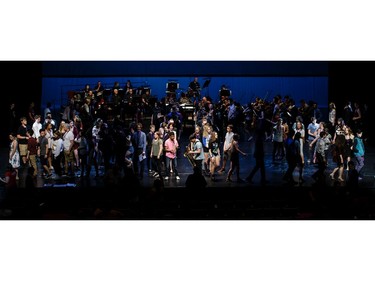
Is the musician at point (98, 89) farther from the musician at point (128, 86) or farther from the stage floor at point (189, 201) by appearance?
the stage floor at point (189, 201)

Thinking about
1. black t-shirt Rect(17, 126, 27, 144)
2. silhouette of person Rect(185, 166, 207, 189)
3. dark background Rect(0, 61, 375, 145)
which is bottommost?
silhouette of person Rect(185, 166, 207, 189)

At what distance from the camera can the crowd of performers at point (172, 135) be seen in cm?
1955

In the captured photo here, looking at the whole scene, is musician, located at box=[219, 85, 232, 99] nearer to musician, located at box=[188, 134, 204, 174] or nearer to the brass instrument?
musician, located at box=[188, 134, 204, 174]

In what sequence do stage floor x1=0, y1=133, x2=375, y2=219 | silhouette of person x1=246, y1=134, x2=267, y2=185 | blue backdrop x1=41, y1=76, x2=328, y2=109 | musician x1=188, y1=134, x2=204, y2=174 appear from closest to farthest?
stage floor x1=0, y1=133, x2=375, y2=219, silhouette of person x1=246, y1=134, x2=267, y2=185, musician x1=188, y1=134, x2=204, y2=174, blue backdrop x1=41, y1=76, x2=328, y2=109

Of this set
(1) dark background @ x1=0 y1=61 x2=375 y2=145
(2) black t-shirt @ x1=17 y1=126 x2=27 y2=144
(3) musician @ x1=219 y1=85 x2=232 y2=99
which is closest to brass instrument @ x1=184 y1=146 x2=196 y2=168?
(3) musician @ x1=219 y1=85 x2=232 y2=99

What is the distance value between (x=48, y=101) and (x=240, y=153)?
184 inches

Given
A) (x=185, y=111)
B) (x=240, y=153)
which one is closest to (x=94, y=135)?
(x=185, y=111)

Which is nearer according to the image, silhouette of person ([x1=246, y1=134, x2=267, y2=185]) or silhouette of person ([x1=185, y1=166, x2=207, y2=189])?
silhouette of person ([x1=185, y1=166, x2=207, y2=189])

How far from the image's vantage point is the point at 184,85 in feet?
66.7

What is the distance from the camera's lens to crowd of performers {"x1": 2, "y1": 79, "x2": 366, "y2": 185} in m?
19.5

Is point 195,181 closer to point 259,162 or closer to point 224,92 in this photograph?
point 259,162

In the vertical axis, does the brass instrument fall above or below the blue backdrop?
below
